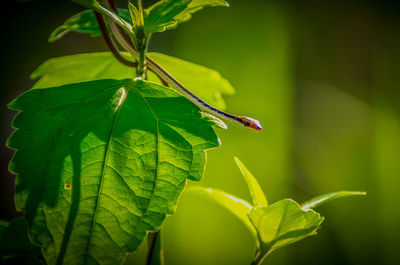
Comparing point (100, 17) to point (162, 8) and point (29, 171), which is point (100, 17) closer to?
point (162, 8)

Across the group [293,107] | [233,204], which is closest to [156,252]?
[233,204]

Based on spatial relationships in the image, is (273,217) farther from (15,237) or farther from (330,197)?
(15,237)

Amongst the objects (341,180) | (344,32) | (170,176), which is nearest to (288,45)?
(344,32)

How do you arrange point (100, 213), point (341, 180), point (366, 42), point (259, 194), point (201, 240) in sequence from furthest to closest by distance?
1. point (366, 42)
2. point (341, 180)
3. point (201, 240)
4. point (259, 194)
5. point (100, 213)

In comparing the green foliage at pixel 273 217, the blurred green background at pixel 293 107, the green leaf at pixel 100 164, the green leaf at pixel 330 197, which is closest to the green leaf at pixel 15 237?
the green leaf at pixel 100 164

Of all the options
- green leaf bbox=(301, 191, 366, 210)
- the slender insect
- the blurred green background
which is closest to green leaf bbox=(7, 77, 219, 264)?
the slender insect
